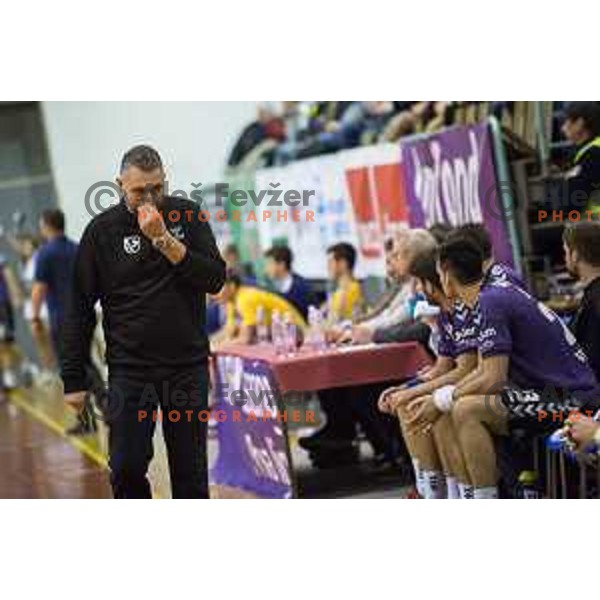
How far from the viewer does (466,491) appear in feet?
22.8

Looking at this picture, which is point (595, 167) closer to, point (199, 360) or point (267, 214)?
point (199, 360)

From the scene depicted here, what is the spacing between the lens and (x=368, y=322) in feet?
29.2

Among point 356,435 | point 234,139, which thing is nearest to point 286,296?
point 356,435

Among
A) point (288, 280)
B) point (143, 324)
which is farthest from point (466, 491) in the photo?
point (288, 280)

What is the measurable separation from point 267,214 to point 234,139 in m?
3.12

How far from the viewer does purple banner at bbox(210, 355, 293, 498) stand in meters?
8.40

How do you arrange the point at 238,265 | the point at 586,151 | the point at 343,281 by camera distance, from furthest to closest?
the point at 238,265, the point at 343,281, the point at 586,151

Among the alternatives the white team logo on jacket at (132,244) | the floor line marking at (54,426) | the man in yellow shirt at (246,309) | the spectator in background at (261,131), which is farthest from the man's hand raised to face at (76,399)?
the spectator in background at (261,131)

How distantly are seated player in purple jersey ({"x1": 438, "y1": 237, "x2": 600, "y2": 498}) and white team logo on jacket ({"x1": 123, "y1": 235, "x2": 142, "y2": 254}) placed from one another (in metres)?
1.47

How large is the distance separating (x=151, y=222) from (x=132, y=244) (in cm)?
21

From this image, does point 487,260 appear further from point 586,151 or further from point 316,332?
point 316,332

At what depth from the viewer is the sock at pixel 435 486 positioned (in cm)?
732

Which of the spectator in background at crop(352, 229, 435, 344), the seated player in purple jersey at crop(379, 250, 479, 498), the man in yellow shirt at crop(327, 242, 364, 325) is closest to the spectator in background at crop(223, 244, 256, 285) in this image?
the man in yellow shirt at crop(327, 242, 364, 325)

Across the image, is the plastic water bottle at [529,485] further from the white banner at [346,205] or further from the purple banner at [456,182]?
the white banner at [346,205]
